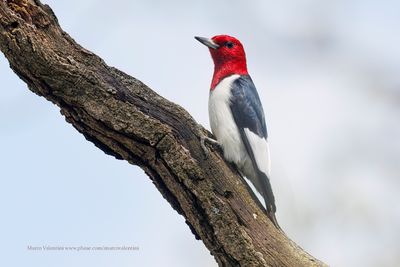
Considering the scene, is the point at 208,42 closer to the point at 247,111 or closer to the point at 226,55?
the point at 226,55

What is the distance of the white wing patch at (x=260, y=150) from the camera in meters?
4.35

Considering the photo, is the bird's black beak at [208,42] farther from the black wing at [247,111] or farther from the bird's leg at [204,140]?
the bird's leg at [204,140]

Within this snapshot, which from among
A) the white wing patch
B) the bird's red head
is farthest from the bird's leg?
the bird's red head

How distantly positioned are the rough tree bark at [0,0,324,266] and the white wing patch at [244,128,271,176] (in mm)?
966

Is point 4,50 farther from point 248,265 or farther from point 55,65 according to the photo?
point 248,265

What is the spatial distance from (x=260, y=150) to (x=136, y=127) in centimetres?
141

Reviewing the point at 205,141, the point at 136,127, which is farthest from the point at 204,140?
the point at 136,127

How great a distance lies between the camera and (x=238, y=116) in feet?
15.2

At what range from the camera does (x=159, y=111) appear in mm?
3383

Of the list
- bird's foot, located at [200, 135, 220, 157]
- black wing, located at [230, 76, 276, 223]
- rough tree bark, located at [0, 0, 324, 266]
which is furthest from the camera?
black wing, located at [230, 76, 276, 223]

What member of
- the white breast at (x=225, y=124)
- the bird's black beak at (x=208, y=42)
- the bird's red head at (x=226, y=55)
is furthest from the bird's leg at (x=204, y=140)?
the bird's black beak at (x=208, y=42)

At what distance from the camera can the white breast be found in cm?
410

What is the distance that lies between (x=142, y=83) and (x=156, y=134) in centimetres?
32

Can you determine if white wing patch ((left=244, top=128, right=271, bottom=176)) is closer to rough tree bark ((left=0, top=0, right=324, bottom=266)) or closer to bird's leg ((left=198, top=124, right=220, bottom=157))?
bird's leg ((left=198, top=124, right=220, bottom=157))
